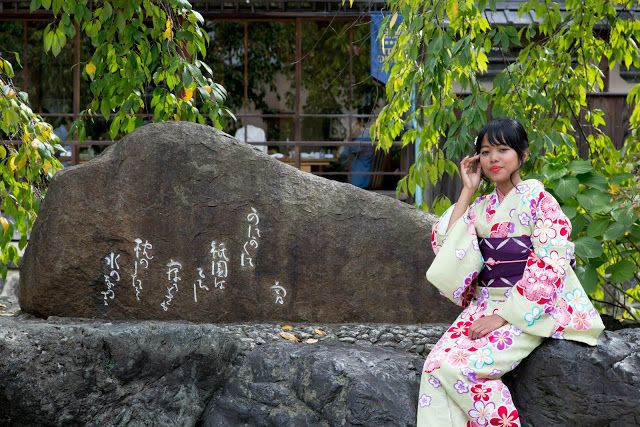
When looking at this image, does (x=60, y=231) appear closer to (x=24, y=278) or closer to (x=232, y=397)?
(x=24, y=278)

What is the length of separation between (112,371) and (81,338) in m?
0.21

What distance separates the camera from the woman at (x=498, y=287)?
346 cm

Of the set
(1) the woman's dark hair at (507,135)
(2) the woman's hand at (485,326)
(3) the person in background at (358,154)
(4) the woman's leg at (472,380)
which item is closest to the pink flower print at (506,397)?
(4) the woman's leg at (472,380)

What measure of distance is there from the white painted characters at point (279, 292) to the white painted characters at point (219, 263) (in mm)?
276

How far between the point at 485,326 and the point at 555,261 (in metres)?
0.40

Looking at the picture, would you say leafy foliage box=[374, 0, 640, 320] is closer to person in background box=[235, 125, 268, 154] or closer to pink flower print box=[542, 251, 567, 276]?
pink flower print box=[542, 251, 567, 276]

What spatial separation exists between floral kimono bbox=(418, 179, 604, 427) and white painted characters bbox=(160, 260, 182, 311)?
1.55 metres

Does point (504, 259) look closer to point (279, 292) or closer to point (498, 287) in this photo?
point (498, 287)

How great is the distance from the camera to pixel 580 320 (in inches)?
142

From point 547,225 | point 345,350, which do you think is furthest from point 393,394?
point 547,225

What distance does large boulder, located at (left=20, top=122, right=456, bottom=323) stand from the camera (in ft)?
15.0

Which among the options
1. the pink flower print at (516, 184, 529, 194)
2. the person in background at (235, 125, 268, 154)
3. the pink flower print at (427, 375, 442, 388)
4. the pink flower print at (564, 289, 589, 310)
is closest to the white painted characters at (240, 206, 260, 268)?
the pink flower print at (427, 375, 442, 388)

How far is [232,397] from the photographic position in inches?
159

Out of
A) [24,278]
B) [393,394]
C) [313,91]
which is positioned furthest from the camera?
[313,91]
